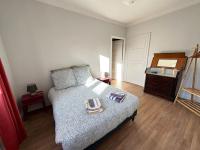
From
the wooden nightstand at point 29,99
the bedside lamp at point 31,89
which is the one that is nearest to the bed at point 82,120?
the wooden nightstand at point 29,99

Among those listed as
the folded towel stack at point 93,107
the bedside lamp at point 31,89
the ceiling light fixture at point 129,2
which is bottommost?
the folded towel stack at point 93,107

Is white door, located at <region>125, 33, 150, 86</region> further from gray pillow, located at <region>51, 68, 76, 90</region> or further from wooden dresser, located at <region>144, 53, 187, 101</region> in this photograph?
gray pillow, located at <region>51, 68, 76, 90</region>

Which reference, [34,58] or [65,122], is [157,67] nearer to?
[65,122]

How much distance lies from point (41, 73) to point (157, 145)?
2.71m

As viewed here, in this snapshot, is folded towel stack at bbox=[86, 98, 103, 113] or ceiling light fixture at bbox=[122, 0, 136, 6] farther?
ceiling light fixture at bbox=[122, 0, 136, 6]

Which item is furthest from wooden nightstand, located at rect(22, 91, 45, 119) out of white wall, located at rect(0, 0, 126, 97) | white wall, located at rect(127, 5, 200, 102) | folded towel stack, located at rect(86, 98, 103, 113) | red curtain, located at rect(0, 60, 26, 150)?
white wall, located at rect(127, 5, 200, 102)

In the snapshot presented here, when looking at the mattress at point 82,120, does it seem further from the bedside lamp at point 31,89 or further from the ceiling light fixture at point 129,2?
the ceiling light fixture at point 129,2

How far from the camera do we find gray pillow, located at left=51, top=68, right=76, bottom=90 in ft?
7.35

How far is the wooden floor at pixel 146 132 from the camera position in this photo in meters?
1.42

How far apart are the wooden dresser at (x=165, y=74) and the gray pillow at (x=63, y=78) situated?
7.95 ft

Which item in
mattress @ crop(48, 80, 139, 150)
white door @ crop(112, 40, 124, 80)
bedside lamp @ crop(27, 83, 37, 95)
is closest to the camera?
mattress @ crop(48, 80, 139, 150)

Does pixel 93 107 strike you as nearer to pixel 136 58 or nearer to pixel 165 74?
pixel 165 74

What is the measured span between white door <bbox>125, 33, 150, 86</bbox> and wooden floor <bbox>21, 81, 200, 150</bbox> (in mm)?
1771

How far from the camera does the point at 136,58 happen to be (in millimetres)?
3879
